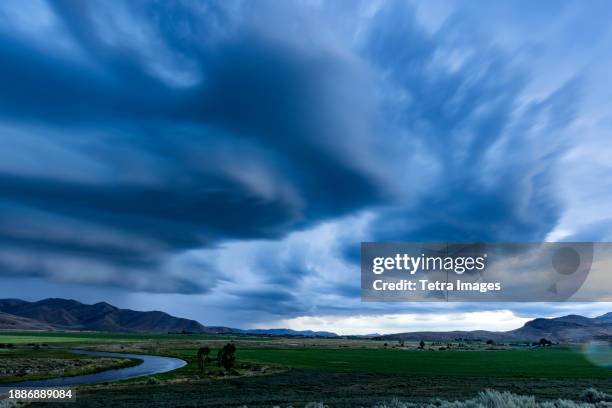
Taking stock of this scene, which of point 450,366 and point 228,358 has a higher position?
point 228,358

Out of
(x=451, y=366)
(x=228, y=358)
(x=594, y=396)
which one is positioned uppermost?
(x=594, y=396)

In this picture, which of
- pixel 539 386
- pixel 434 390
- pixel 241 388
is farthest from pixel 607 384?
pixel 241 388

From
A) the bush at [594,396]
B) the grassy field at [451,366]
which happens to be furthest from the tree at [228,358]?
the bush at [594,396]

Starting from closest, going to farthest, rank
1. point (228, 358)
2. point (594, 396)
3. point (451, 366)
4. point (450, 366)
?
point (594, 396), point (228, 358), point (450, 366), point (451, 366)

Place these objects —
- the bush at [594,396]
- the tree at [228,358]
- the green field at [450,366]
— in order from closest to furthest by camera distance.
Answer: the bush at [594,396], the green field at [450,366], the tree at [228,358]

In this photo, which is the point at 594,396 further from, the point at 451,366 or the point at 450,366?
the point at 451,366

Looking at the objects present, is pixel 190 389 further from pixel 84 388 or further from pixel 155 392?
pixel 84 388

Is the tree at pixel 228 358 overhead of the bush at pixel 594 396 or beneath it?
beneath

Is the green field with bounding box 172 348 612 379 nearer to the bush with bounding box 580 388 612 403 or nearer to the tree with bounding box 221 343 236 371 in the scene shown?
the tree with bounding box 221 343 236 371

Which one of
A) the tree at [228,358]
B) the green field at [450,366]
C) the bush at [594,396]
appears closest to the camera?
the bush at [594,396]

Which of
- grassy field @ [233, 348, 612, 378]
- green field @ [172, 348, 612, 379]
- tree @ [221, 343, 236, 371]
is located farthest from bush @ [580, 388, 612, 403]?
tree @ [221, 343, 236, 371]

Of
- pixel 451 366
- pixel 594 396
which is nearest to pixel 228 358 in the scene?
pixel 451 366

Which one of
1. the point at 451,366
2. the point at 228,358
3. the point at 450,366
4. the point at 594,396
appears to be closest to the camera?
the point at 594,396

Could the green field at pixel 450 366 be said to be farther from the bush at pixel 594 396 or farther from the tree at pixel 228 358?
the bush at pixel 594 396
